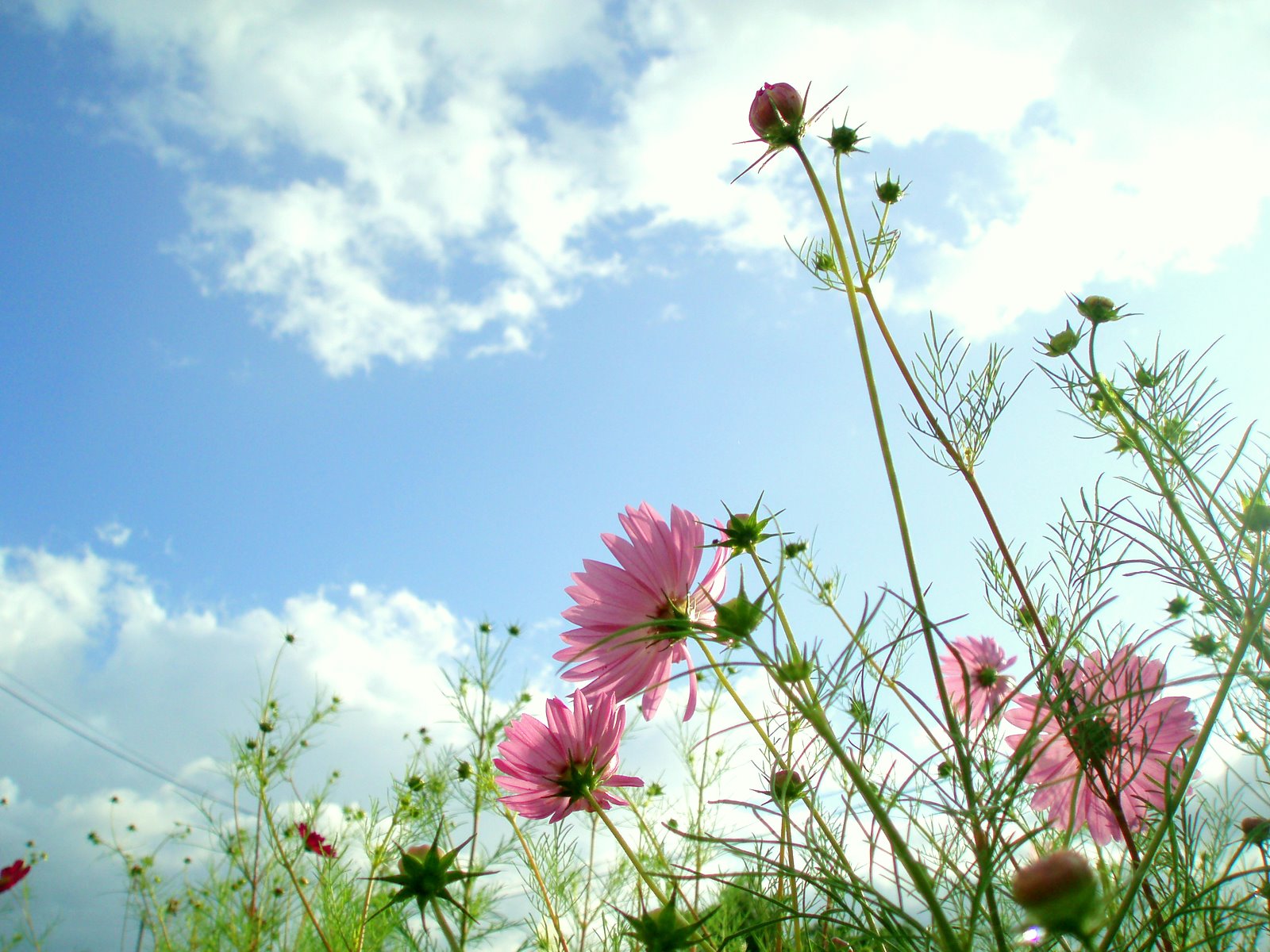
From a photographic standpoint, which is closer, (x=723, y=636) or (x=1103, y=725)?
(x=723, y=636)

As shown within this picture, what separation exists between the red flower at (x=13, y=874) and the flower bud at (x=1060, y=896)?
124 inches

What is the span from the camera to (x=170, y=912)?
2.86 meters

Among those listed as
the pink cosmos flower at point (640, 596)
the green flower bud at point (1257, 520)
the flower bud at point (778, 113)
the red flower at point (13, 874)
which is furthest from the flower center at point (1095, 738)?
the red flower at point (13, 874)

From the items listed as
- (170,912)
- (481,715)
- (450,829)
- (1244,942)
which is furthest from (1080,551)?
(170,912)

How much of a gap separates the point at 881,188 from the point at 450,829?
3.93 ft

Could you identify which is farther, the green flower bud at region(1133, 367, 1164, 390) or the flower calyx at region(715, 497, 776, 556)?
the green flower bud at region(1133, 367, 1164, 390)

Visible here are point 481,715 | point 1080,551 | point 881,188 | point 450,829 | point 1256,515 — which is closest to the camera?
point 1256,515

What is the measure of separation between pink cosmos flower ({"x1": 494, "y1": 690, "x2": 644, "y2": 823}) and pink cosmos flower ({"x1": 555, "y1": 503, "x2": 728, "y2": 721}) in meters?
0.13

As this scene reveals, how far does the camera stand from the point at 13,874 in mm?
2441

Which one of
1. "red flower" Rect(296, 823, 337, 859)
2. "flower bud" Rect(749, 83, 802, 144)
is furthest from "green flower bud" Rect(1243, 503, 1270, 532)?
"red flower" Rect(296, 823, 337, 859)

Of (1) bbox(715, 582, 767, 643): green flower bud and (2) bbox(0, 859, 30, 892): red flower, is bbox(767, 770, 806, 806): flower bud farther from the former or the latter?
(2) bbox(0, 859, 30, 892): red flower

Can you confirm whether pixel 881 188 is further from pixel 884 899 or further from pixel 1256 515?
pixel 884 899

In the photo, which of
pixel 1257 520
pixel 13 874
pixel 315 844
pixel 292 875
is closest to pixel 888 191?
pixel 1257 520

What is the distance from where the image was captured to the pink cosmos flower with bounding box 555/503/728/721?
605 mm
